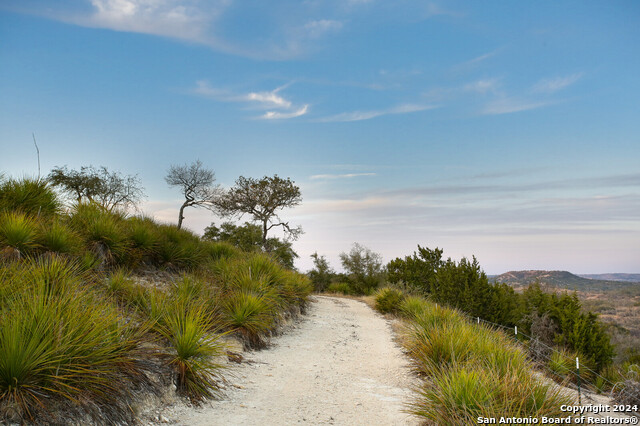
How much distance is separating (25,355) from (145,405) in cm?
143

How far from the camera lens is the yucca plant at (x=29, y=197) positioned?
10664 millimetres

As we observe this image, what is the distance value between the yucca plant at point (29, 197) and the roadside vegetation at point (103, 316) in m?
0.03

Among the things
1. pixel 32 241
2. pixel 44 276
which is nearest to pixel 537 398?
pixel 44 276

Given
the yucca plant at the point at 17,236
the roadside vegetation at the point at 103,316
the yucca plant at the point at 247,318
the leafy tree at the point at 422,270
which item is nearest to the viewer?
the roadside vegetation at the point at 103,316

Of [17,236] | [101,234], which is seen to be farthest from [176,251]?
[17,236]

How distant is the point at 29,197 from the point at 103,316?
8.60m

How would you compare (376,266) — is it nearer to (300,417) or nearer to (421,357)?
(421,357)

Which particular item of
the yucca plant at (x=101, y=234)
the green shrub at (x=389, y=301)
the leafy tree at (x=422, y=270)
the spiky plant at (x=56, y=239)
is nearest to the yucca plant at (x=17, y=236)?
the spiky plant at (x=56, y=239)

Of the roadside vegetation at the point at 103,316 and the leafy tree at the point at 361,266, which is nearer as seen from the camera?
the roadside vegetation at the point at 103,316

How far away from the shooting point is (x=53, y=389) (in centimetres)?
359

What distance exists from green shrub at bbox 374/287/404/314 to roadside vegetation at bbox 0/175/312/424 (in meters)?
6.34

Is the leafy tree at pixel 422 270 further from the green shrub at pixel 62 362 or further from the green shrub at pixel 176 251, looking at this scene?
the green shrub at pixel 62 362

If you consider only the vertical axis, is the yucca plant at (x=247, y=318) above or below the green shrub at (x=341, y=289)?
above

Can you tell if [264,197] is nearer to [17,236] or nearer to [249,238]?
[249,238]
